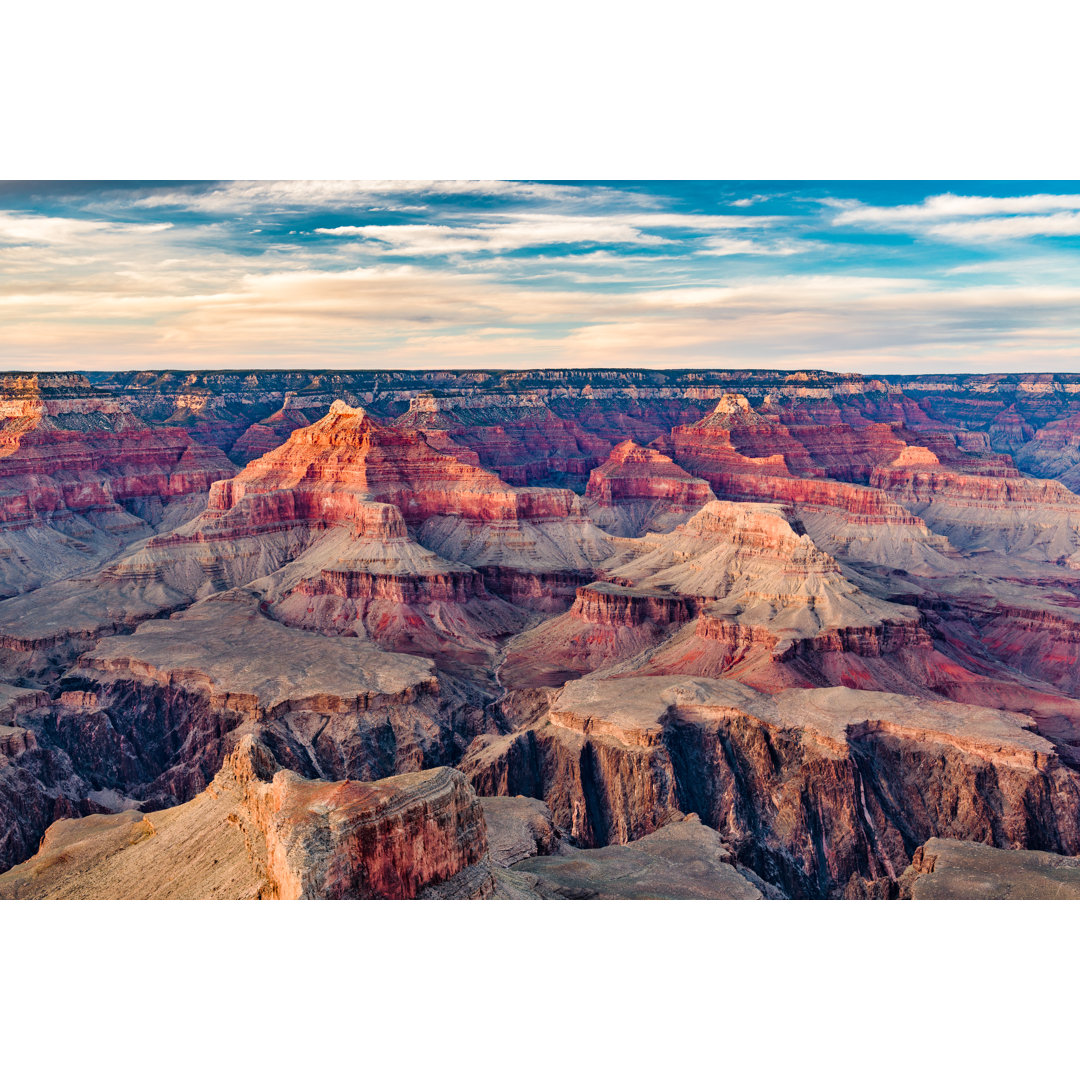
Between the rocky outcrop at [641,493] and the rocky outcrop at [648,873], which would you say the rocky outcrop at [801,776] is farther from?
the rocky outcrop at [641,493]

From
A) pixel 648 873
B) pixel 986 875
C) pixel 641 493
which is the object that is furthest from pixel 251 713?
pixel 641 493

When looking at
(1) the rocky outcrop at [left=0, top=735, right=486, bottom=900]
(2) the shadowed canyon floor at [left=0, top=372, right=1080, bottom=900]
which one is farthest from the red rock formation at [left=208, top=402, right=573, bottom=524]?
(1) the rocky outcrop at [left=0, top=735, right=486, bottom=900]

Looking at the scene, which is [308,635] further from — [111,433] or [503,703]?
[111,433]

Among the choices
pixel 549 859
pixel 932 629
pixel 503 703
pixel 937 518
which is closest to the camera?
pixel 549 859

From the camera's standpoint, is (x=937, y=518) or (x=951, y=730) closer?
(x=951, y=730)

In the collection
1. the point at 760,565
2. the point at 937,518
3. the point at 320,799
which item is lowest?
the point at 937,518

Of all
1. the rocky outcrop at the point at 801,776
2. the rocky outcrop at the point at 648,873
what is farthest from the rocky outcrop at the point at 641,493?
the rocky outcrop at the point at 648,873

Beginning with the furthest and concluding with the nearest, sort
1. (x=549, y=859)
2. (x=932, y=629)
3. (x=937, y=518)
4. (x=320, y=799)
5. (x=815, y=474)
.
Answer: (x=815, y=474) → (x=937, y=518) → (x=932, y=629) → (x=549, y=859) → (x=320, y=799)

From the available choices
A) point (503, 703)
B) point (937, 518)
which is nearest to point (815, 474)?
point (937, 518)
